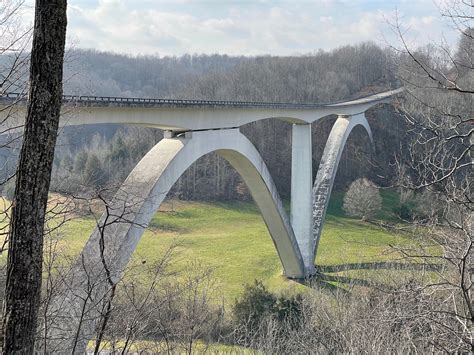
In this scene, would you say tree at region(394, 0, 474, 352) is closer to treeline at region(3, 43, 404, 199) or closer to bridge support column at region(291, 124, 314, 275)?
bridge support column at region(291, 124, 314, 275)

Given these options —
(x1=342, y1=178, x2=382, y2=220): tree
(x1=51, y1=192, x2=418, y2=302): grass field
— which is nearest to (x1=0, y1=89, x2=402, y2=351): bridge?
(x1=51, y1=192, x2=418, y2=302): grass field

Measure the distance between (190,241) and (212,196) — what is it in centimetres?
1273

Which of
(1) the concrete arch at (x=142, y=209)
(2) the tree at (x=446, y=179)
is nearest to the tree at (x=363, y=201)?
(1) the concrete arch at (x=142, y=209)

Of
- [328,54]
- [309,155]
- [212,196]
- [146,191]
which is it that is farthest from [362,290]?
[328,54]

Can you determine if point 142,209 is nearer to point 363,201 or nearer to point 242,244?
point 242,244

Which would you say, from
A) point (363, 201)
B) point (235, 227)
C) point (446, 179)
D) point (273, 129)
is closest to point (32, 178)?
point (446, 179)

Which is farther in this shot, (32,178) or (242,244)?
(242,244)

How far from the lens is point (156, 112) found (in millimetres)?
12359

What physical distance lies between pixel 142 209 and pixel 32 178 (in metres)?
8.34

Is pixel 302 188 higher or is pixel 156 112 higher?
pixel 156 112

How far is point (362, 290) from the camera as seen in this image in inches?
683

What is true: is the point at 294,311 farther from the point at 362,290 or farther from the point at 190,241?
the point at 190,241

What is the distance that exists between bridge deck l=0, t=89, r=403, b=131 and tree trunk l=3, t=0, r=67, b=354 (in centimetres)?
282

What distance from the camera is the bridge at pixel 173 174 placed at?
7.10 meters
